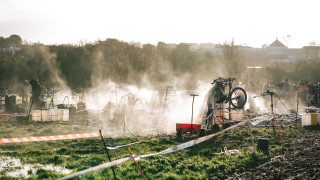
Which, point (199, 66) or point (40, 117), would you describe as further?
point (199, 66)

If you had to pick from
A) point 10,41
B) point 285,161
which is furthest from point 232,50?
point 10,41

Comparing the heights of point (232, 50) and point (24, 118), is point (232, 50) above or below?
above

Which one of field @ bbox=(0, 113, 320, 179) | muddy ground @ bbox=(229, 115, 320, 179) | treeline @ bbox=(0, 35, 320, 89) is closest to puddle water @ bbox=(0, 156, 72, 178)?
field @ bbox=(0, 113, 320, 179)

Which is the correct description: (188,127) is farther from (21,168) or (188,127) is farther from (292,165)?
(21,168)

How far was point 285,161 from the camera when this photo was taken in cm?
894

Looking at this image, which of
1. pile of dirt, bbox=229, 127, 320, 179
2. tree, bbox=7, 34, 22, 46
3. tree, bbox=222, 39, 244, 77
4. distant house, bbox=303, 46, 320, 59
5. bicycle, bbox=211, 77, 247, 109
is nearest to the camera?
pile of dirt, bbox=229, 127, 320, 179

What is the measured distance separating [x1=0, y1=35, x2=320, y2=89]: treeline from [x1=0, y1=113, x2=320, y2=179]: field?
104 ft

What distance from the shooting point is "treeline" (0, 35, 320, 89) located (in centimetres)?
4359

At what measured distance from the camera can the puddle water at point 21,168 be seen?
320 inches

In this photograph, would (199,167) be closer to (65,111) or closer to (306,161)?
A: (306,161)

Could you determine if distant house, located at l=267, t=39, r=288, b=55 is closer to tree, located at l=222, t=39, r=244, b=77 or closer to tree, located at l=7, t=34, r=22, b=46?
tree, located at l=222, t=39, r=244, b=77

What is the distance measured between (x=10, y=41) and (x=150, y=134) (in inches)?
2726

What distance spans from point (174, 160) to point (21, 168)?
13.2ft

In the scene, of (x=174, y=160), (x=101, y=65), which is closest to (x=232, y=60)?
(x=101, y=65)
